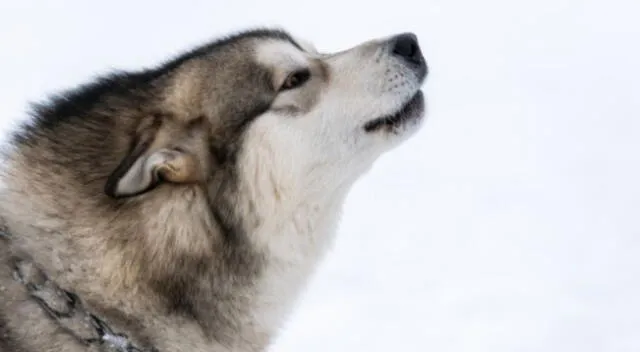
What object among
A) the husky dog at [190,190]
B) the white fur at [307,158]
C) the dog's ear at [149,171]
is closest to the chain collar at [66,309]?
the husky dog at [190,190]

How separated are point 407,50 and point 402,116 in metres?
0.25

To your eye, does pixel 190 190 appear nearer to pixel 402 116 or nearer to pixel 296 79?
pixel 296 79

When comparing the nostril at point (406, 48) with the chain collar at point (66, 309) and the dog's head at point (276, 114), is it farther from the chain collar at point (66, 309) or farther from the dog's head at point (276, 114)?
the chain collar at point (66, 309)

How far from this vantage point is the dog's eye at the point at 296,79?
12.2ft

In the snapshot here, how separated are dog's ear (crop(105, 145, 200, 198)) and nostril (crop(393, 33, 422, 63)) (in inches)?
33.6

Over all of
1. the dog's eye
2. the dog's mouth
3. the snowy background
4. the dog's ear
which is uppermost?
the dog's ear

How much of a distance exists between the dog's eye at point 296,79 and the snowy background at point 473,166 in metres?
1.08

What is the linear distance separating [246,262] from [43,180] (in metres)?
0.64

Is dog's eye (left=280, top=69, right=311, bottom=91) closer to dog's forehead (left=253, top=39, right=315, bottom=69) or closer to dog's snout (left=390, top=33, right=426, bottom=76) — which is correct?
dog's forehead (left=253, top=39, right=315, bottom=69)

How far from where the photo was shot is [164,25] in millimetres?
9195

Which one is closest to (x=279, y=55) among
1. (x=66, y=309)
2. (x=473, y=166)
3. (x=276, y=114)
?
(x=276, y=114)

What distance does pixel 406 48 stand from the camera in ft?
13.0

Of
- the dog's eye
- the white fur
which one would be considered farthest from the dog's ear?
the dog's eye

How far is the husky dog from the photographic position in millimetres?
3289
